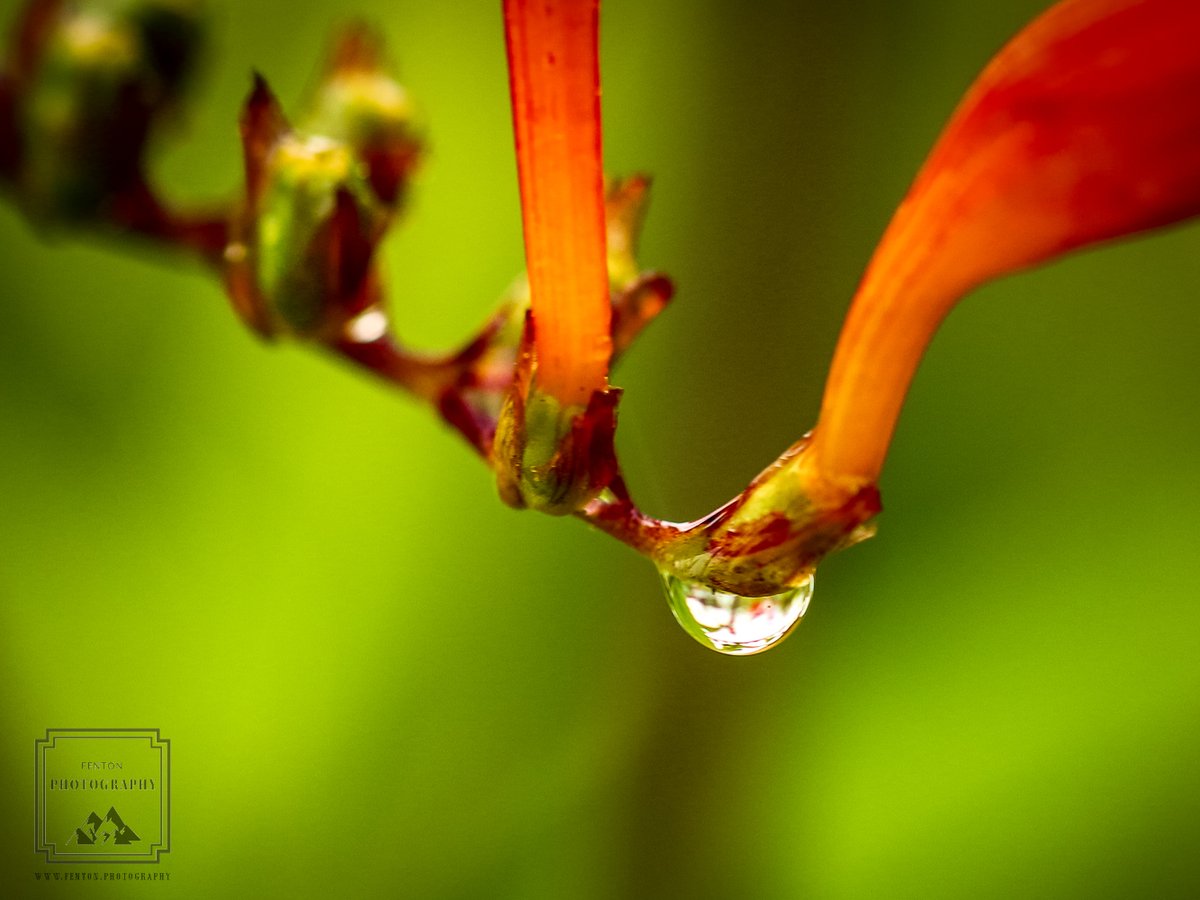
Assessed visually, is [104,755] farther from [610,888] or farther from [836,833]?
[836,833]

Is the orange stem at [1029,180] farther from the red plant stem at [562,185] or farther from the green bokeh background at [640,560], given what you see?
the green bokeh background at [640,560]

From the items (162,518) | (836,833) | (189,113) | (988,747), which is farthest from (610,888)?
(189,113)

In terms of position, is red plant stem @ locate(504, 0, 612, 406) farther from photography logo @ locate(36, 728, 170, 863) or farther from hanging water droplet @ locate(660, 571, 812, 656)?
photography logo @ locate(36, 728, 170, 863)

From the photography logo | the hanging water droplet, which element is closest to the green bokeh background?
the photography logo

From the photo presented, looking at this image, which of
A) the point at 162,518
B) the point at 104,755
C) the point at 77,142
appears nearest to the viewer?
the point at 77,142

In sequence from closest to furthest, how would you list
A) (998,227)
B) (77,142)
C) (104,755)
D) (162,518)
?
(998,227) < (77,142) < (104,755) < (162,518)

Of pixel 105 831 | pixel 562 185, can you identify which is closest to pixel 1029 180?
pixel 562 185

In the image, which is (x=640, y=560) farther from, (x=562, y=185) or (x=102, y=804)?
(x=562, y=185)
